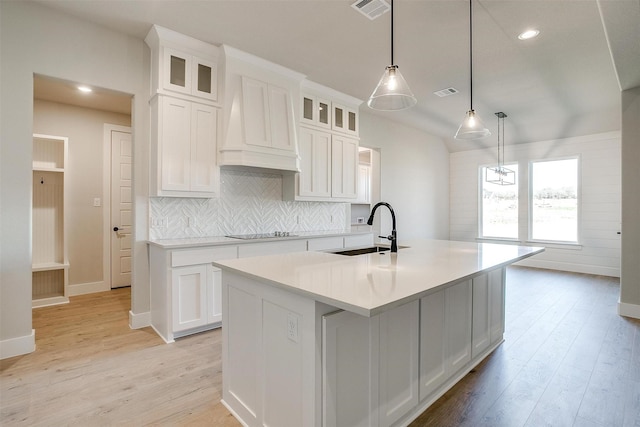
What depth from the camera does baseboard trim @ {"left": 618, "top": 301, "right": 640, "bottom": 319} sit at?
11.6ft

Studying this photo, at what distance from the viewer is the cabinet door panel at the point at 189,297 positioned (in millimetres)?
2867

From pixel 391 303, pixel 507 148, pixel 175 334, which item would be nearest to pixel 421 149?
pixel 507 148

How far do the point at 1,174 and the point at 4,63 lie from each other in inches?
35.0

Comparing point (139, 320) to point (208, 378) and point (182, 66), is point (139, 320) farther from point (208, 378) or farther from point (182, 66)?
point (182, 66)

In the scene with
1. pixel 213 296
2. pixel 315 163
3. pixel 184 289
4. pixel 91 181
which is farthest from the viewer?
pixel 91 181

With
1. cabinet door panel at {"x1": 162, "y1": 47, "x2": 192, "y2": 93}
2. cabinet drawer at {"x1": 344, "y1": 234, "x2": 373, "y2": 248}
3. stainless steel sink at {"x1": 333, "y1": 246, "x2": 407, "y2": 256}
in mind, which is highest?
cabinet door panel at {"x1": 162, "y1": 47, "x2": 192, "y2": 93}

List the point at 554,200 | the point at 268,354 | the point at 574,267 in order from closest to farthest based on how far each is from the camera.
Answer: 1. the point at 268,354
2. the point at 574,267
3. the point at 554,200

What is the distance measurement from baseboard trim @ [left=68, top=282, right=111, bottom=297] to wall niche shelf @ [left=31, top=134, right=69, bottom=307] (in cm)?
30

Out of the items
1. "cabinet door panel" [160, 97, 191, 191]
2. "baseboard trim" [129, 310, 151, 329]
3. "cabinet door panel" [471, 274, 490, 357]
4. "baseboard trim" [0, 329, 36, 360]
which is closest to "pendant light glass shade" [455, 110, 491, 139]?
"cabinet door panel" [471, 274, 490, 357]

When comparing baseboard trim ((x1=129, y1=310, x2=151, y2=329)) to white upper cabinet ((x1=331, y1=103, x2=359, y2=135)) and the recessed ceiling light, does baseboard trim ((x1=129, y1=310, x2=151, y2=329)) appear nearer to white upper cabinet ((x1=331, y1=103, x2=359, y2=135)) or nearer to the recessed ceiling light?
white upper cabinet ((x1=331, y1=103, x2=359, y2=135))

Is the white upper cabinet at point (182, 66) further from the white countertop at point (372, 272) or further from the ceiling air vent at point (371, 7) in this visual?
the white countertop at point (372, 272)

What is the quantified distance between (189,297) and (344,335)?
6.74 feet

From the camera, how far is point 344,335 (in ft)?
4.61

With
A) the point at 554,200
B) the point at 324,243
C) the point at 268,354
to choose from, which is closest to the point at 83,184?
the point at 324,243
